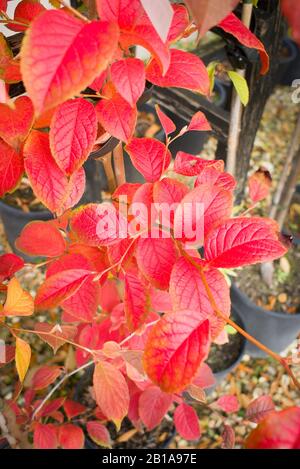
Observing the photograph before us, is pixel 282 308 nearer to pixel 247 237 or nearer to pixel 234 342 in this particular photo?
pixel 234 342

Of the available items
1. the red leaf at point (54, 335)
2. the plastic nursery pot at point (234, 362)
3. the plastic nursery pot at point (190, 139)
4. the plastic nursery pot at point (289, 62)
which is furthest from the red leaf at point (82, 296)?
the plastic nursery pot at point (289, 62)

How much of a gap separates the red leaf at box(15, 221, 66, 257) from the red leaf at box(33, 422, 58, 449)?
0.40 metres

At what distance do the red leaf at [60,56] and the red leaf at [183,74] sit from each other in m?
0.20

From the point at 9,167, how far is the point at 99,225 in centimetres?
14

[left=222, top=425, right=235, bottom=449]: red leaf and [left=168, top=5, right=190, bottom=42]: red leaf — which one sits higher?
[left=168, top=5, right=190, bottom=42]: red leaf

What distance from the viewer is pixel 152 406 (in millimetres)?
952

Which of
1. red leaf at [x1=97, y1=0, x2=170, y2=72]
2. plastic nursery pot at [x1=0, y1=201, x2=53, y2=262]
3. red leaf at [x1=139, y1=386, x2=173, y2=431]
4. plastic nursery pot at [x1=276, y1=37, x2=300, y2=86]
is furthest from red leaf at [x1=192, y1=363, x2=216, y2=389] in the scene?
plastic nursery pot at [x1=276, y1=37, x2=300, y2=86]

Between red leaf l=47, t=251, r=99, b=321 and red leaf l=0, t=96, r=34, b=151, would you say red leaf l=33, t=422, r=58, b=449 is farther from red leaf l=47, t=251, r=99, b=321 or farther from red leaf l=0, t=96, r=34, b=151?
red leaf l=0, t=96, r=34, b=151

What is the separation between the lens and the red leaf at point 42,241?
0.74 m

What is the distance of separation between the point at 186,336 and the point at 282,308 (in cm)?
108

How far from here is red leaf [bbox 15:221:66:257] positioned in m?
0.74

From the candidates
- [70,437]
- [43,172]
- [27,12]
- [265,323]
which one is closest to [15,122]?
[43,172]
